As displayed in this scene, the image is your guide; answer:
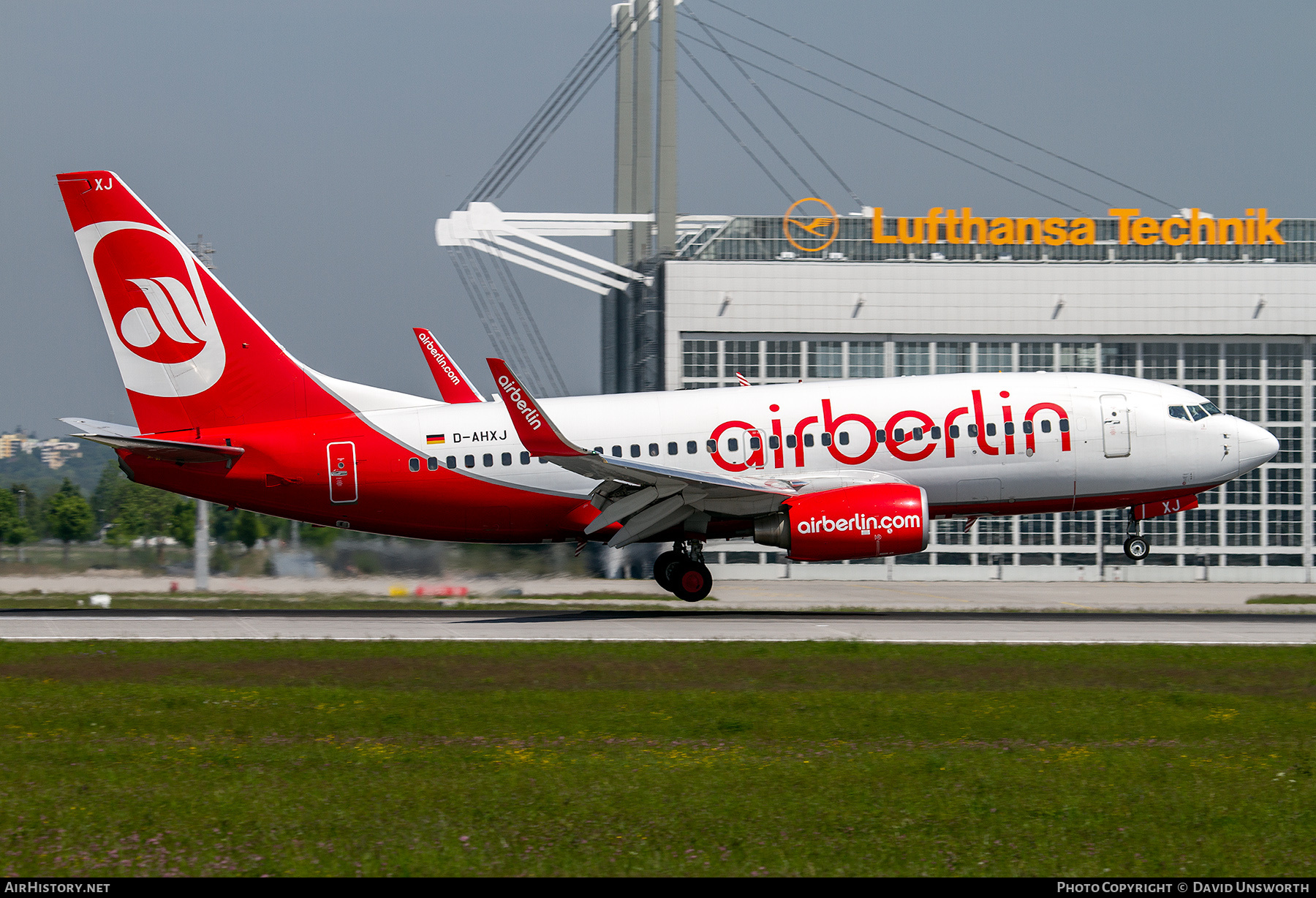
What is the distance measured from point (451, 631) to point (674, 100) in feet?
127

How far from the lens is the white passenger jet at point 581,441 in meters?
27.1

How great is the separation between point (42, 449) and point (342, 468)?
135001mm

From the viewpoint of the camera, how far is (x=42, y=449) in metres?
145

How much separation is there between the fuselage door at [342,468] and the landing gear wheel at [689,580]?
24.7 feet

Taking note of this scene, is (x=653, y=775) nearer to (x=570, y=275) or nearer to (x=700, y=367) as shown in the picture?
(x=700, y=367)

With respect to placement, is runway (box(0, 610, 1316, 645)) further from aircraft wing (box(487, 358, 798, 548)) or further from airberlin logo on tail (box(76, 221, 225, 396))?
airberlin logo on tail (box(76, 221, 225, 396))

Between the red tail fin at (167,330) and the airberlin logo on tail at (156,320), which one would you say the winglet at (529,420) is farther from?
the airberlin logo on tail at (156,320)

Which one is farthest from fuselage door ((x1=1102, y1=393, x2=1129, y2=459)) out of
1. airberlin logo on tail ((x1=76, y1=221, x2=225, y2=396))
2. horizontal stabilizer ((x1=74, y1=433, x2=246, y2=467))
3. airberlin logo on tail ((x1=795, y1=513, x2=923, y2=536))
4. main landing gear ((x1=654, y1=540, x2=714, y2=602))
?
airberlin logo on tail ((x1=76, y1=221, x2=225, y2=396))

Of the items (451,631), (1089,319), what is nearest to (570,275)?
(1089,319)

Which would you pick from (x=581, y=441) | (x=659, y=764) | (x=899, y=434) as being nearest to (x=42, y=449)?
(x=581, y=441)

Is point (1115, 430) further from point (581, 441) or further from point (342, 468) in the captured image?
point (342, 468)

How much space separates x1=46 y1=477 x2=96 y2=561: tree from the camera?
3822cm

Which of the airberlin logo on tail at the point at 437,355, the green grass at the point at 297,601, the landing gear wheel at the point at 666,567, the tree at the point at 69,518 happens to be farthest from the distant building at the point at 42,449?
the landing gear wheel at the point at 666,567

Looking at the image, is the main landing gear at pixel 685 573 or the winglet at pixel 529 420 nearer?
the winglet at pixel 529 420
